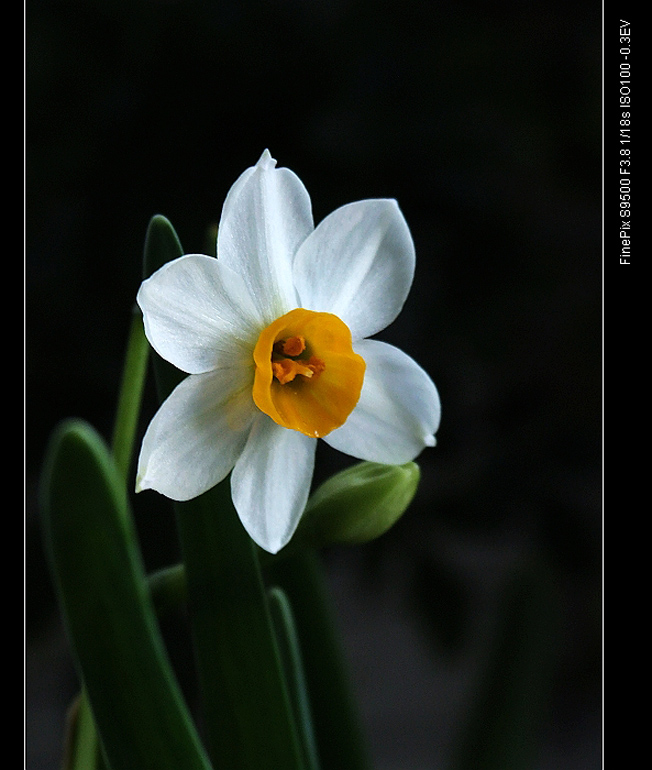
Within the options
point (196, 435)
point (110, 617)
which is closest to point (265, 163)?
point (196, 435)

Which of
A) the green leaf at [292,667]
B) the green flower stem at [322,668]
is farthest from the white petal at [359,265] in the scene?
the green flower stem at [322,668]

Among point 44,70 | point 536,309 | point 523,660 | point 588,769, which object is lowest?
point 588,769

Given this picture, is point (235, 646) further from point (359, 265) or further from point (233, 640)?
point (359, 265)

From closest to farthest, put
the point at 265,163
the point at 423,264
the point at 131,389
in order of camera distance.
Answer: the point at 265,163 → the point at 131,389 → the point at 423,264

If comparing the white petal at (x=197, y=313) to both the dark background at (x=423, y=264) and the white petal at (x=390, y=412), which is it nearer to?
the white petal at (x=390, y=412)

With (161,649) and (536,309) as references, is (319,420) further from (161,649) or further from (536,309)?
(536,309)

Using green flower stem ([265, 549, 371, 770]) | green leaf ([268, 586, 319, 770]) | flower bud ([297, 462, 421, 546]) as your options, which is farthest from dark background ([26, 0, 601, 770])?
flower bud ([297, 462, 421, 546])

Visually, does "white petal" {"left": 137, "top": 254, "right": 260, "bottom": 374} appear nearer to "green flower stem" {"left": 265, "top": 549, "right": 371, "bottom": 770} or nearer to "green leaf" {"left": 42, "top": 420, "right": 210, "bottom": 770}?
"green leaf" {"left": 42, "top": 420, "right": 210, "bottom": 770}

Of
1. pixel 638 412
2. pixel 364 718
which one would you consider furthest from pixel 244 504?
pixel 364 718
